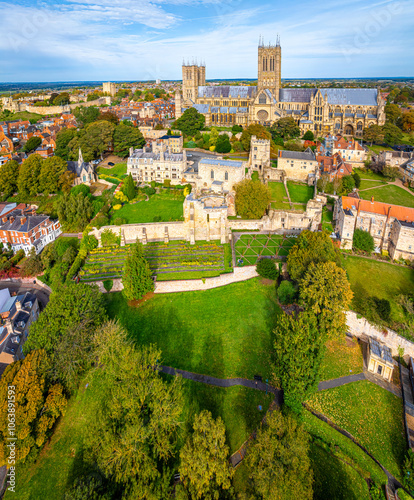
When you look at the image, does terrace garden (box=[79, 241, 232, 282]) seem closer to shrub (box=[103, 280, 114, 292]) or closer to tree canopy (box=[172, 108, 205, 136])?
shrub (box=[103, 280, 114, 292])

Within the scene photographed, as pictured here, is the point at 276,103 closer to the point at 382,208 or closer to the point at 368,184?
the point at 368,184

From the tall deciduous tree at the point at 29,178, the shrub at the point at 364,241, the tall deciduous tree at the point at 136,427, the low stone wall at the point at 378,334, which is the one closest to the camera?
the tall deciduous tree at the point at 136,427

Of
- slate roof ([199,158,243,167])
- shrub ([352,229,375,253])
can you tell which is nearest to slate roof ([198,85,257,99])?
slate roof ([199,158,243,167])

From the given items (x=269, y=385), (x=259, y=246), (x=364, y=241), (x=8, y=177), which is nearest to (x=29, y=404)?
(x=269, y=385)

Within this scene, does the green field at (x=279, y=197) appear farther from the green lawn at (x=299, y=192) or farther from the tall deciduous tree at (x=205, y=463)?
the tall deciduous tree at (x=205, y=463)

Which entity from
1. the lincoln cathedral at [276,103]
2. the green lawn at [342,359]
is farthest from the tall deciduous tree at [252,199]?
the lincoln cathedral at [276,103]

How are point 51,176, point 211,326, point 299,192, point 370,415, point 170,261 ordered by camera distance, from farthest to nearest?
1. point 51,176
2. point 299,192
3. point 170,261
4. point 211,326
5. point 370,415

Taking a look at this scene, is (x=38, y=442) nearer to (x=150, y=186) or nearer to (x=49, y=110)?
(x=150, y=186)
